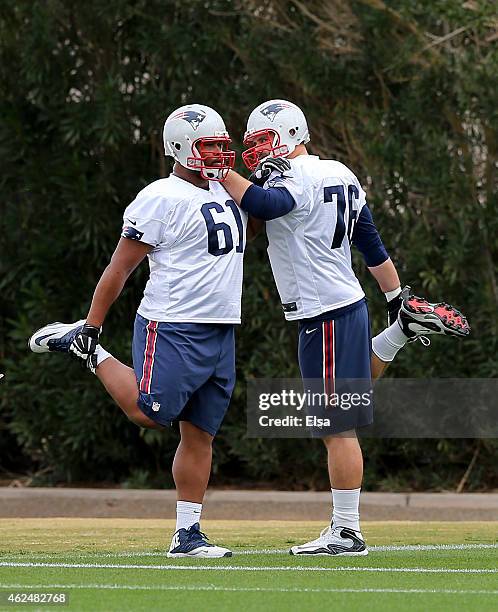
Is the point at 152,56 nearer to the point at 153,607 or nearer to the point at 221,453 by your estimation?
the point at 221,453

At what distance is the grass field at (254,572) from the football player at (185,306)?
0.45 m

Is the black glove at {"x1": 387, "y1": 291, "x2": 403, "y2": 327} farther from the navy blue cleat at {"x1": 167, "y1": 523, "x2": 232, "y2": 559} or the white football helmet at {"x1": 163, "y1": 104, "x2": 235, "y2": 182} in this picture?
the navy blue cleat at {"x1": 167, "y1": 523, "x2": 232, "y2": 559}

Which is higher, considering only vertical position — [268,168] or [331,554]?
[268,168]

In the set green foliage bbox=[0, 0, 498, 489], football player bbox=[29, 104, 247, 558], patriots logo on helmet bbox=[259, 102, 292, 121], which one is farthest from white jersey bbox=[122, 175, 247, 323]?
green foliage bbox=[0, 0, 498, 489]

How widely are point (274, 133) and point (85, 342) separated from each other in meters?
1.33

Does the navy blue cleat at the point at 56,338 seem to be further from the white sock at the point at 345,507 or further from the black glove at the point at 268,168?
the white sock at the point at 345,507

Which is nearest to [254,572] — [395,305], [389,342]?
[389,342]

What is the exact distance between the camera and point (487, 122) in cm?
1087

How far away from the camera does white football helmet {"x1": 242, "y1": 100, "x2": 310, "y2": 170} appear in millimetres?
6629

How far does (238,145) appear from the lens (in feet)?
37.9

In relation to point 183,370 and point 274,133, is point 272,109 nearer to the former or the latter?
point 274,133

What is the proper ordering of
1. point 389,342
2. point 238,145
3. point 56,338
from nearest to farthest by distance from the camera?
point 56,338
point 389,342
point 238,145

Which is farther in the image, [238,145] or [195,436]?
[238,145]

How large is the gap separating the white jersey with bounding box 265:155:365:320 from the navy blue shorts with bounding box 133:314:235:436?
1.29ft
